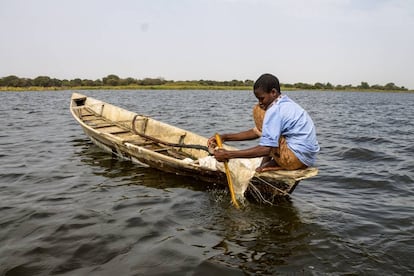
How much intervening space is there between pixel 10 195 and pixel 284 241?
482 centimetres

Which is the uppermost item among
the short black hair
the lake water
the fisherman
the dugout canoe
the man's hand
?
the short black hair

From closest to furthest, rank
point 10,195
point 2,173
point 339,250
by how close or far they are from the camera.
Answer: point 339,250
point 10,195
point 2,173

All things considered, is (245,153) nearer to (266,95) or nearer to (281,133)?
(281,133)

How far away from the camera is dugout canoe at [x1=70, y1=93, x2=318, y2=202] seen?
18.0 feet

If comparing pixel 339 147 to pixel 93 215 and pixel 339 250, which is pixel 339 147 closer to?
pixel 339 250

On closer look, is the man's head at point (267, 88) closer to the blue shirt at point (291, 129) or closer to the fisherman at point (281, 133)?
the fisherman at point (281, 133)

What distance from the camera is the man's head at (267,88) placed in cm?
481

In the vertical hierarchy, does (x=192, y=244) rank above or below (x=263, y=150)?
below

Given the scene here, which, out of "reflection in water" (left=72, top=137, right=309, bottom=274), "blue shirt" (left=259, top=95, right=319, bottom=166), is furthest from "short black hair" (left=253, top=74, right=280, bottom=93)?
"reflection in water" (left=72, top=137, right=309, bottom=274)

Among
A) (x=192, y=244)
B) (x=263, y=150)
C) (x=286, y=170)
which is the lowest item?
(x=192, y=244)

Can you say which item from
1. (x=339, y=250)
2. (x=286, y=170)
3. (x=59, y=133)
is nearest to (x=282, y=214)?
(x=286, y=170)

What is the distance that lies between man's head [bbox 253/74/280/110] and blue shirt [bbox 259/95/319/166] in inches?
5.2

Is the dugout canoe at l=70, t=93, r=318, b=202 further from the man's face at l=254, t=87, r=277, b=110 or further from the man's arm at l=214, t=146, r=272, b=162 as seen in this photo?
the man's face at l=254, t=87, r=277, b=110

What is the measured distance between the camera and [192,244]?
448 centimetres
